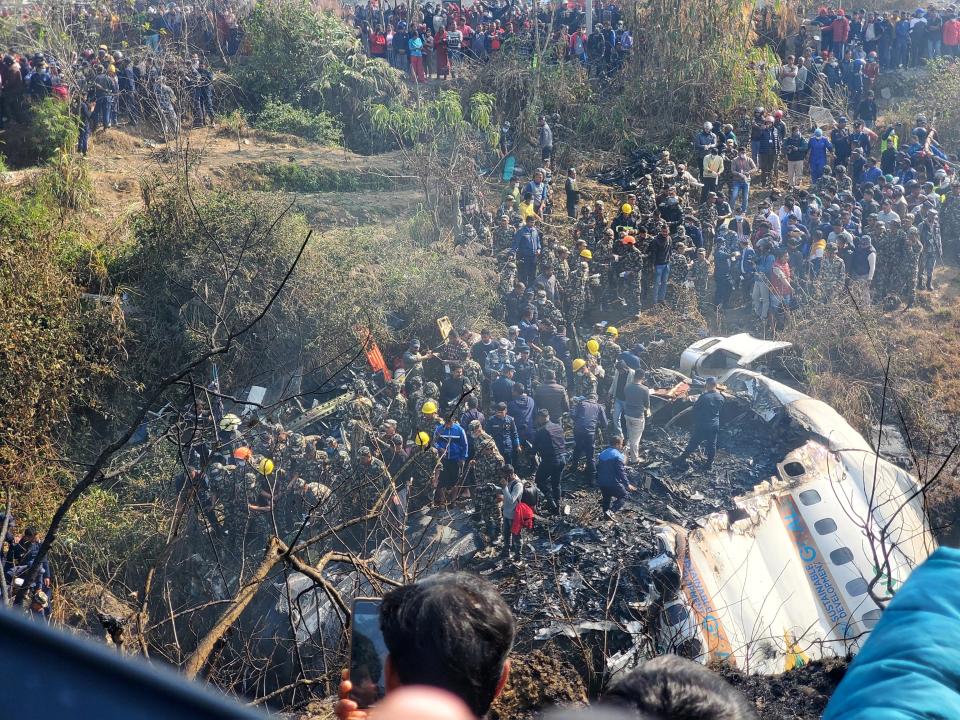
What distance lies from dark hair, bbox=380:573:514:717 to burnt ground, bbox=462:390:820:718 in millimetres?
3360

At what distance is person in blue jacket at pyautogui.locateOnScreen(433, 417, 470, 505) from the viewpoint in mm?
11133

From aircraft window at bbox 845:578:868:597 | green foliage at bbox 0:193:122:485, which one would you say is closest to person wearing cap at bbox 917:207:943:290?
aircraft window at bbox 845:578:868:597

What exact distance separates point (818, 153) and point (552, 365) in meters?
8.91

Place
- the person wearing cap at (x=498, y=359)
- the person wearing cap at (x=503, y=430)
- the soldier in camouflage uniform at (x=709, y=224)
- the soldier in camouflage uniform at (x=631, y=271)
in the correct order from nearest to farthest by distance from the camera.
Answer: the person wearing cap at (x=503, y=430) → the person wearing cap at (x=498, y=359) → the soldier in camouflage uniform at (x=631, y=271) → the soldier in camouflage uniform at (x=709, y=224)

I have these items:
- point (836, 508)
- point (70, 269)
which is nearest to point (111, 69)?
point (70, 269)

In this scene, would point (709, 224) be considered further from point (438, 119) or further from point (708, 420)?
point (438, 119)

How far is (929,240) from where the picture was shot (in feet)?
54.5

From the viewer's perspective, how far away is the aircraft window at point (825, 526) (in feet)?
32.5

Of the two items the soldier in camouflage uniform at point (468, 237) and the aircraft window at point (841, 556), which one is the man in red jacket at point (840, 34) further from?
the aircraft window at point (841, 556)

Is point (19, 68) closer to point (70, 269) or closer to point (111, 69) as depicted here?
point (111, 69)

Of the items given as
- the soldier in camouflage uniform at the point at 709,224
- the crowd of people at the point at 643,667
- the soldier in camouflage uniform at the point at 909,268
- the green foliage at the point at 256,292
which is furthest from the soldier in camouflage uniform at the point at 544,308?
the crowd of people at the point at 643,667

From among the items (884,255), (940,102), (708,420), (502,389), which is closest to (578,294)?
(502,389)

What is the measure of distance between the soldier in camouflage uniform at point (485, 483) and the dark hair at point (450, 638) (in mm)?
9032

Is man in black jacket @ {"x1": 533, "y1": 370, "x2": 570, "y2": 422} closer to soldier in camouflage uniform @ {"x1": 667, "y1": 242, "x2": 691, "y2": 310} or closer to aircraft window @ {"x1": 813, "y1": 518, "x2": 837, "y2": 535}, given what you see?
aircraft window @ {"x1": 813, "y1": 518, "x2": 837, "y2": 535}
